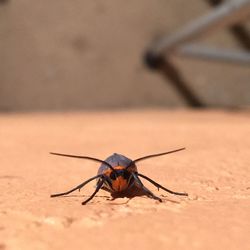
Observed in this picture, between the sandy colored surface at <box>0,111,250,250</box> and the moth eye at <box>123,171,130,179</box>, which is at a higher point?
the moth eye at <box>123,171,130,179</box>

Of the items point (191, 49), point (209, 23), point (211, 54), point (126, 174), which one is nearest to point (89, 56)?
point (191, 49)

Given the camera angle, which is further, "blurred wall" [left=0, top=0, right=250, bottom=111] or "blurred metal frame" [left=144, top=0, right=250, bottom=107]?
"blurred wall" [left=0, top=0, right=250, bottom=111]

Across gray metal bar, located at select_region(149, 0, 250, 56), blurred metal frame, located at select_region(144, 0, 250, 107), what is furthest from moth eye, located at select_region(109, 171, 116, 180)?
blurred metal frame, located at select_region(144, 0, 250, 107)

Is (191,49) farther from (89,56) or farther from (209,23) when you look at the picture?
(89,56)

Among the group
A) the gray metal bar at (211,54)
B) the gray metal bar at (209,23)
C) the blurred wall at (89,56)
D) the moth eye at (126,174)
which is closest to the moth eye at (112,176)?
the moth eye at (126,174)

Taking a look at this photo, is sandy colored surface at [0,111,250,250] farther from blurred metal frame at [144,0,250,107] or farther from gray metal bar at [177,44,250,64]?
gray metal bar at [177,44,250,64]

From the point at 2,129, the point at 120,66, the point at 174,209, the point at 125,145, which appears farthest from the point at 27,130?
the point at 120,66

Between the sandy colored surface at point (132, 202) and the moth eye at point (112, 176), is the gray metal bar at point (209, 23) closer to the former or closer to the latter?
Result: the sandy colored surface at point (132, 202)

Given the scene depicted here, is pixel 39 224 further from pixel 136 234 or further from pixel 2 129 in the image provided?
pixel 2 129
